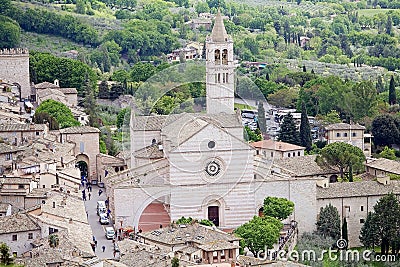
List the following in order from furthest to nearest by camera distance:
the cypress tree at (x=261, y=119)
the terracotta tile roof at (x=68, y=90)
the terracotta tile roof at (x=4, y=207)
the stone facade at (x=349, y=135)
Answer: the terracotta tile roof at (x=68, y=90), the cypress tree at (x=261, y=119), the stone facade at (x=349, y=135), the terracotta tile roof at (x=4, y=207)

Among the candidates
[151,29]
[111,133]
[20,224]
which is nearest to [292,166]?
[111,133]

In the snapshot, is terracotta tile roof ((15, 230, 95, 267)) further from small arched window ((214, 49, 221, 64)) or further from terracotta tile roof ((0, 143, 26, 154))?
small arched window ((214, 49, 221, 64))

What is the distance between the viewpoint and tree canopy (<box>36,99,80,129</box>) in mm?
58250

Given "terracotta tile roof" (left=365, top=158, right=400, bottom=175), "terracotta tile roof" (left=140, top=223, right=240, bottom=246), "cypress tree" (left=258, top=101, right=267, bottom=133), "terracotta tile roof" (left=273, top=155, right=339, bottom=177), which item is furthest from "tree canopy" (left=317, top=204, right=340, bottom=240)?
"cypress tree" (left=258, top=101, right=267, bottom=133)

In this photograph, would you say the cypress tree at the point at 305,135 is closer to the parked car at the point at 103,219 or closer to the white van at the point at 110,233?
the parked car at the point at 103,219

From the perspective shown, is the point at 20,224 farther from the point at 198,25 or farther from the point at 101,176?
the point at 198,25

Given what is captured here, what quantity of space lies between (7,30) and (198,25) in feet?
171

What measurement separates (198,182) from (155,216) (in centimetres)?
176

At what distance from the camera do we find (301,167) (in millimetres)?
52938

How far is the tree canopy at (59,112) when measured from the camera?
191ft

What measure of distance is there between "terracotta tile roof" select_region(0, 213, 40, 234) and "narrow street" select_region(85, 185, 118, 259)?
2.26 meters

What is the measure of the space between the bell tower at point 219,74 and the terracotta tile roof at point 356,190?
5650mm

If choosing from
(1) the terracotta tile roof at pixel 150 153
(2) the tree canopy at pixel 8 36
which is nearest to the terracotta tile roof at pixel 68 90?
(1) the terracotta tile roof at pixel 150 153

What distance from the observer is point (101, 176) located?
53188 mm
